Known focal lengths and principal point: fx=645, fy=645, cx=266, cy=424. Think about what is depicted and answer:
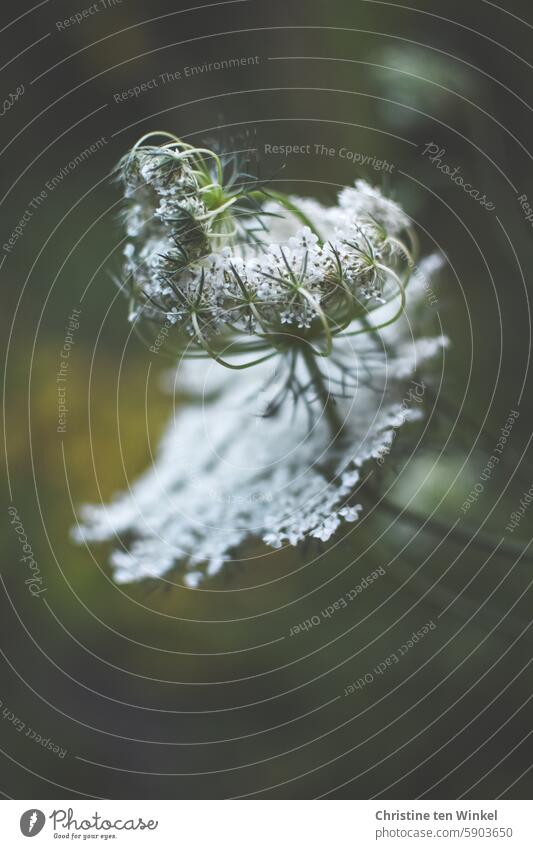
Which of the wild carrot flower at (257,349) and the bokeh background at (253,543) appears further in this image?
the bokeh background at (253,543)

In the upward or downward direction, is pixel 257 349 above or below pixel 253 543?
above

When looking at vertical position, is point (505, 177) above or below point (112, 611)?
above

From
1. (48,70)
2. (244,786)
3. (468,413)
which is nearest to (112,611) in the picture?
(244,786)

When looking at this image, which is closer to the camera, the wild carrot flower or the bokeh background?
the wild carrot flower

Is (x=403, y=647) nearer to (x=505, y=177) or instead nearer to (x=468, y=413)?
(x=468, y=413)
